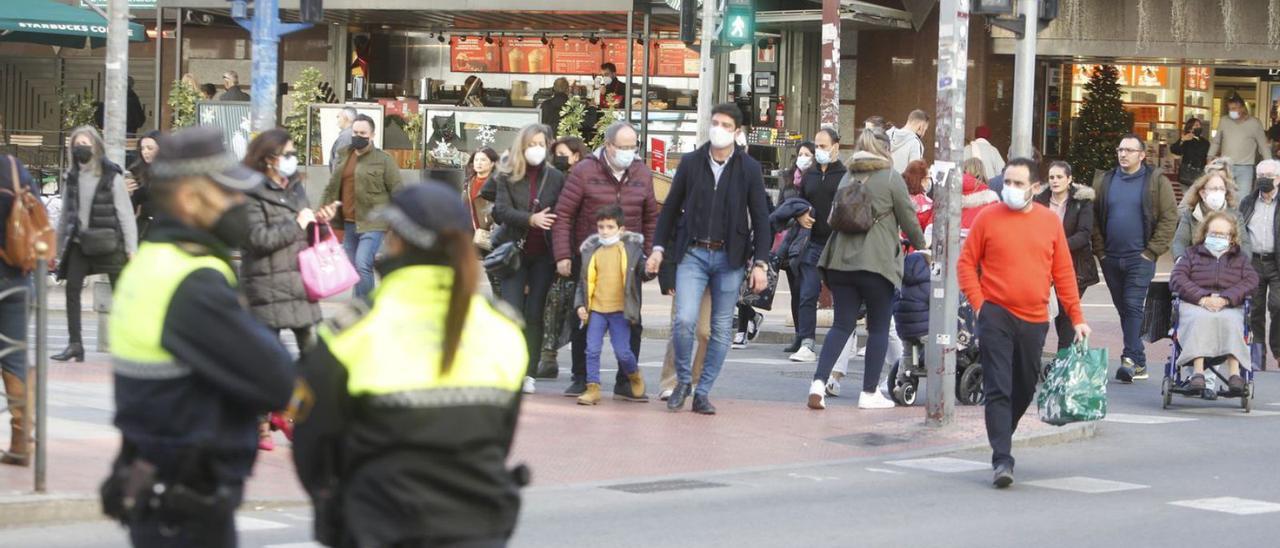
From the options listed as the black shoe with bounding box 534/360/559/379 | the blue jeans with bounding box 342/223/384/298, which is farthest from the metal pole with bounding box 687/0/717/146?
the black shoe with bounding box 534/360/559/379

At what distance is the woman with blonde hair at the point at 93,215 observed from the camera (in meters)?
13.7

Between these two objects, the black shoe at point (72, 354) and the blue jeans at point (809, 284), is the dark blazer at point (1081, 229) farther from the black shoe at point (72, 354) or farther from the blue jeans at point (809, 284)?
the black shoe at point (72, 354)

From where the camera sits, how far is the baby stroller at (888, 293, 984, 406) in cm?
1322

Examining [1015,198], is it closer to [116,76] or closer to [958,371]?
[958,371]

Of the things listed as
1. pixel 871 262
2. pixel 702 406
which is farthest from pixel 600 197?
pixel 871 262

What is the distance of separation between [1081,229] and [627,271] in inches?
161

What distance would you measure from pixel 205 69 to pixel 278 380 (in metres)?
28.3

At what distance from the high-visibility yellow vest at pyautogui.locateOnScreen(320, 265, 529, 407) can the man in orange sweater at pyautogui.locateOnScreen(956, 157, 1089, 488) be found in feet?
19.4

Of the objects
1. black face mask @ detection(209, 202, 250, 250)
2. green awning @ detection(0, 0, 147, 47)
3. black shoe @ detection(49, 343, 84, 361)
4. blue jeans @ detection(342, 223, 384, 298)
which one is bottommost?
black shoe @ detection(49, 343, 84, 361)

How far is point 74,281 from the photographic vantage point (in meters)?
14.1

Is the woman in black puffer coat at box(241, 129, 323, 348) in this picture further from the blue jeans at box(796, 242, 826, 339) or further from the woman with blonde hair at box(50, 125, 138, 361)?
the blue jeans at box(796, 242, 826, 339)

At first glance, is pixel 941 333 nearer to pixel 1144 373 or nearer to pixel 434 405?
pixel 1144 373

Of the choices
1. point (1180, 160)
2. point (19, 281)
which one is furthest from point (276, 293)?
point (1180, 160)

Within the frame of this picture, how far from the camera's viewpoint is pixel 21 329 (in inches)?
368
